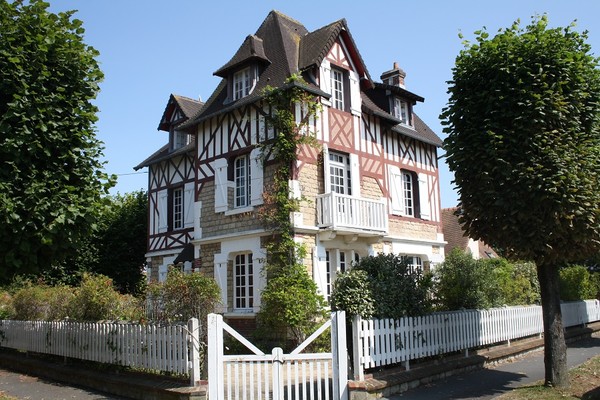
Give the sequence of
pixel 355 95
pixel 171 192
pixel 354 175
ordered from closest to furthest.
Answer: pixel 354 175, pixel 355 95, pixel 171 192

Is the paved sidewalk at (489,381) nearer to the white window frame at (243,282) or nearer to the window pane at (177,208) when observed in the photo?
the white window frame at (243,282)

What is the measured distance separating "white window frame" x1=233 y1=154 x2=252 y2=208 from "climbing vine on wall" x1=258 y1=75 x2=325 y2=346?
1.09 m

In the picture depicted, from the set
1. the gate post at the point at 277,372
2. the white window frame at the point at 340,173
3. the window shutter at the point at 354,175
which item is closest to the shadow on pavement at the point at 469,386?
the gate post at the point at 277,372

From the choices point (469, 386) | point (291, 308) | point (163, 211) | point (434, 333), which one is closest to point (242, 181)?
point (291, 308)

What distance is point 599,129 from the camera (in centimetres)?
941

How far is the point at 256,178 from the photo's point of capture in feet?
48.5

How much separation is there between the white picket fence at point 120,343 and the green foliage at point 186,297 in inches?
18.8

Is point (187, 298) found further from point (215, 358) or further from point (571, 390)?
point (571, 390)

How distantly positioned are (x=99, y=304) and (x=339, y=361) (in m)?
6.62

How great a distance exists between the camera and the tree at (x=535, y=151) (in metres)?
8.70

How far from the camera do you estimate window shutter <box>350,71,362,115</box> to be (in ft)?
53.0

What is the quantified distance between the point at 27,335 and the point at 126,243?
12.4 meters

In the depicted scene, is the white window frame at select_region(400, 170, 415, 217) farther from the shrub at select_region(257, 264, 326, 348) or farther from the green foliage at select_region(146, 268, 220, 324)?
the green foliage at select_region(146, 268, 220, 324)

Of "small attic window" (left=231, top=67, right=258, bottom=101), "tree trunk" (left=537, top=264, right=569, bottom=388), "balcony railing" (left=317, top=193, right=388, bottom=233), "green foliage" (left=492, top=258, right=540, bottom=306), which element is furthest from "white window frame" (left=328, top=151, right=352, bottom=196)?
"tree trunk" (left=537, top=264, right=569, bottom=388)
